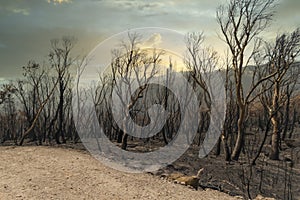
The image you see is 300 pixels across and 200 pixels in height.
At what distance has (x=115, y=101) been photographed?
27969 millimetres

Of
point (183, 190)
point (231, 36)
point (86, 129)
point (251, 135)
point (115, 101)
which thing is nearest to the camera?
point (183, 190)

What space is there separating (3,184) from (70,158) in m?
4.81

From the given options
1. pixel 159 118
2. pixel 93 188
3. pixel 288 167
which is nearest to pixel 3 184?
pixel 93 188

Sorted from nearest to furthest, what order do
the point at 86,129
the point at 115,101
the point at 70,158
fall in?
the point at 70,158 → the point at 115,101 → the point at 86,129

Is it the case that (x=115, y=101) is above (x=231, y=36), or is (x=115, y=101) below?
below

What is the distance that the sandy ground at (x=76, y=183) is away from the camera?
9641 mm

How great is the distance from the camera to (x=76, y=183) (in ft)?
35.1

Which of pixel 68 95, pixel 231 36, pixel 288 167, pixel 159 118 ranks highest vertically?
pixel 231 36

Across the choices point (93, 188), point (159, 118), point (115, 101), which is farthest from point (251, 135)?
point (93, 188)

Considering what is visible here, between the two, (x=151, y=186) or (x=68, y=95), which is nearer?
(x=151, y=186)

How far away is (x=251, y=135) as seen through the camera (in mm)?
31094

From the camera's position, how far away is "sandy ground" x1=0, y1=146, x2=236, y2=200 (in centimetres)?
964

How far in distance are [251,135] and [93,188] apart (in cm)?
2427

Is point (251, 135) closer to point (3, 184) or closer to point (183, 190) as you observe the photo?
point (183, 190)
